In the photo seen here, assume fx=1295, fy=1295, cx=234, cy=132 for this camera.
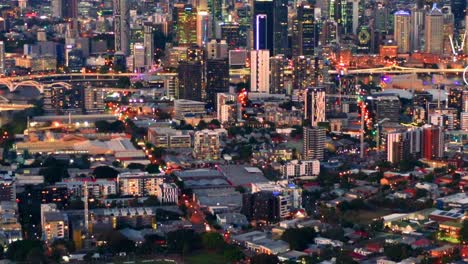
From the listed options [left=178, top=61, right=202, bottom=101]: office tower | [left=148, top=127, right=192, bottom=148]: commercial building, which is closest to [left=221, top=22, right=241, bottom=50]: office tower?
[left=178, top=61, right=202, bottom=101]: office tower

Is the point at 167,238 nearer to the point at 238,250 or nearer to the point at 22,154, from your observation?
the point at 238,250

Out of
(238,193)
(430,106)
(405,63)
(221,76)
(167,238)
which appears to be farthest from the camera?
(405,63)

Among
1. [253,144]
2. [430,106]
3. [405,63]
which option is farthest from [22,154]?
[405,63]

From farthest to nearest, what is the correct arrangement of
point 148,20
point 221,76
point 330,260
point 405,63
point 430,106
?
point 148,20, point 405,63, point 221,76, point 430,106, point 330,260

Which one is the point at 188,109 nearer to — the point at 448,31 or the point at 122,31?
the point at 122,31

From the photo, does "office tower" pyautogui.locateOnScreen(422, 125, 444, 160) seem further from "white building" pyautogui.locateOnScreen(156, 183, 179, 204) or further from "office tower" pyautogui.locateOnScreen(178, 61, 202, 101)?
"office tower" pyautogui.locateOnScreen(178, 61, 202, 101)

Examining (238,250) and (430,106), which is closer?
(238,250)

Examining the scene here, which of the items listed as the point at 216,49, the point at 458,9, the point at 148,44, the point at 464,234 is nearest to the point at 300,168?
the point at 464,234
